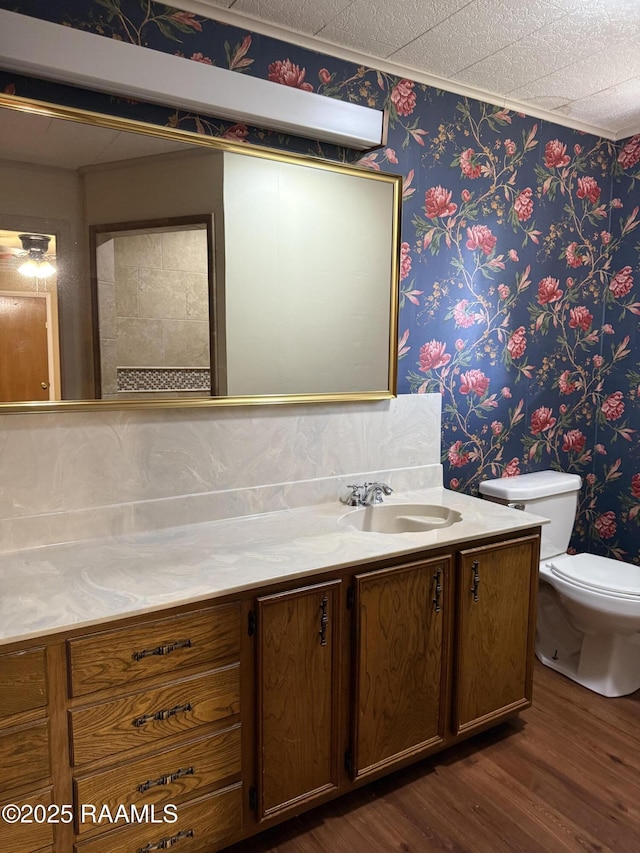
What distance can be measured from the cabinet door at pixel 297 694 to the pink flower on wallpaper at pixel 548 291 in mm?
1782

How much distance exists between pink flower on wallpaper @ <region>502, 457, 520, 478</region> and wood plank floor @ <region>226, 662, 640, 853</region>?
3.29 feet

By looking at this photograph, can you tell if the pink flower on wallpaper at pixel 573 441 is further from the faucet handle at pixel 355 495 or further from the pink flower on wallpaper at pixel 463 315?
the faucet handle at pixel 355 495

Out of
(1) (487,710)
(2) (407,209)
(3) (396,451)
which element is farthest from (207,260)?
(1) (487,710)

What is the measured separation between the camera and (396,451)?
2377 millimetres

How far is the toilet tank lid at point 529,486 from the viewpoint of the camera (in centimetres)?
253

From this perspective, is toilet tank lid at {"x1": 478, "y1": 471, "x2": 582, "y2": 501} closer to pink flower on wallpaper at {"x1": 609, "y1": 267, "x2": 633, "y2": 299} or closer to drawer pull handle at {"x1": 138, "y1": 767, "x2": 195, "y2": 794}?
pink flower on wallpaper at {"x1": 609, "y1": 267, "x2": 633, "y2": 299}

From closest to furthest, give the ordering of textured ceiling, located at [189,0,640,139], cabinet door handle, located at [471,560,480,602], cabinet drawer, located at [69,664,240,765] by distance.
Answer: cabinet drawer, located at [69,664,240,765], textured ceiling, located at [189,0,640,139], cabinet door handle, located at [471,560,480,602]

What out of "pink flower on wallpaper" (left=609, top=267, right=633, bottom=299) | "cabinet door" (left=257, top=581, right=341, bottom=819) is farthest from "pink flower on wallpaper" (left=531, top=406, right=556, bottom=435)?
"cabinet door" (left=257, top=581, right=341, bottom=819)

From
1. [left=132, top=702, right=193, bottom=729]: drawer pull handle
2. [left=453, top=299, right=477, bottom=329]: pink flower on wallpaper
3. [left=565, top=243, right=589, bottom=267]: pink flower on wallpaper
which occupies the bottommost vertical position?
[left=132, top=702, right=193, bottom=729]: drawer pull handle

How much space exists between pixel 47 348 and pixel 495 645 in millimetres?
1663

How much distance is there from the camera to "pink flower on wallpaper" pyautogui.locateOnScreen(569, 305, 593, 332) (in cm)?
288

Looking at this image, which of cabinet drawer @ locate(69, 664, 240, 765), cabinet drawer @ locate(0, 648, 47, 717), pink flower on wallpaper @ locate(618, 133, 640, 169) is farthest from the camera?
pink flower on wallpaper @ locate(618, 133, 640, 169)

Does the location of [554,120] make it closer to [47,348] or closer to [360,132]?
[360,132]

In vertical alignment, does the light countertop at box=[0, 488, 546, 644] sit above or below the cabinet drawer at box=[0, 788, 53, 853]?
above
